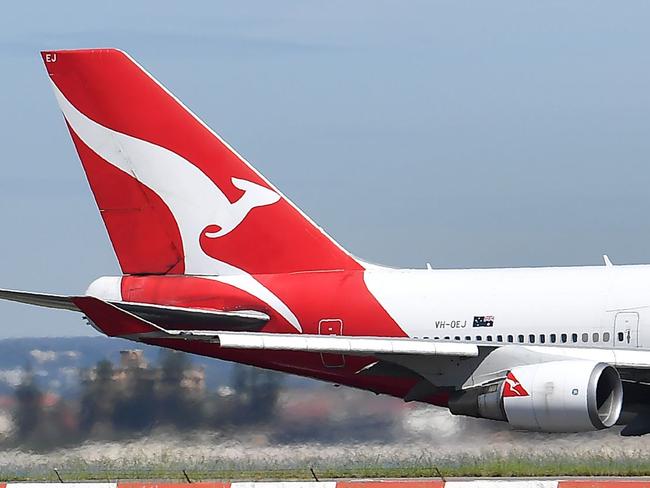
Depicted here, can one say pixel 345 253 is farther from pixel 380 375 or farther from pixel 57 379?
pixel 57 379

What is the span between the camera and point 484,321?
82.2ft

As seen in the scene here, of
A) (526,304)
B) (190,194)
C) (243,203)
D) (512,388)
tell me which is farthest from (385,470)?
(190,194)

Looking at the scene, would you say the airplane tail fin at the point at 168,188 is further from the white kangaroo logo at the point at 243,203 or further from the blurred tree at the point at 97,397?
the blurred tree at the point at 97,397

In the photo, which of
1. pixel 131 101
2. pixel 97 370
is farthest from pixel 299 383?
pixel 131 101

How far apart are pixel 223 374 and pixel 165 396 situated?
110 centimetres

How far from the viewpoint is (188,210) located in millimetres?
27328

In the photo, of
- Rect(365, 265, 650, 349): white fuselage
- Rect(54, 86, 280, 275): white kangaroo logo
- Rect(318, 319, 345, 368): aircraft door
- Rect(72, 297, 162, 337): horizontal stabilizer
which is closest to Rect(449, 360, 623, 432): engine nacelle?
Rect(365, 265, 650, 349): white fuselage

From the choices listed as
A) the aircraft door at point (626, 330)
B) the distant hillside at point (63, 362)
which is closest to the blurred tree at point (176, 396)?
the distant hillside at point (63, 362)

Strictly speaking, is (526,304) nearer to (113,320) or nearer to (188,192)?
(188,192)

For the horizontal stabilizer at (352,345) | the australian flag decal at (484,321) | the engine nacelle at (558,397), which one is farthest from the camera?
the australian flag decal at (484,321)

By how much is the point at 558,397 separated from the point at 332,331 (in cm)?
447

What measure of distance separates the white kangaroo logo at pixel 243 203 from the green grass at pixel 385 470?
13.9ft

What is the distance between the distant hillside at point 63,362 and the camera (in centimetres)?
2731

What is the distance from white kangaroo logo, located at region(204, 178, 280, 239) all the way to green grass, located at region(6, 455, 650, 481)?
424 centimetres
